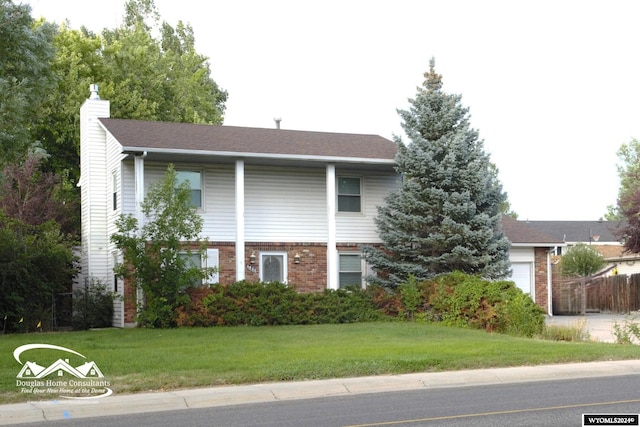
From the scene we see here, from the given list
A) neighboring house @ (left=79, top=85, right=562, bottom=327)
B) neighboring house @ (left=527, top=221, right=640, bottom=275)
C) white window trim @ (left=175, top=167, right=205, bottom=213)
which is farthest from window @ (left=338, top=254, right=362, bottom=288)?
neighboring house @ (left=527, top=221, right=640, bottom=275)

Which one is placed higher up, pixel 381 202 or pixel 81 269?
pixel 381 202

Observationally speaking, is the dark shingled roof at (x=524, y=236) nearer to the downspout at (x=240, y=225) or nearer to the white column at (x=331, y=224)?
the white column at (x=331, y=224)

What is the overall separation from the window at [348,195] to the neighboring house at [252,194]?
35 millimetres

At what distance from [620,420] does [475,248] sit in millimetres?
17057

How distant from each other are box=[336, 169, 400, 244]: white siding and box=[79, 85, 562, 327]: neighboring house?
0.04 metres

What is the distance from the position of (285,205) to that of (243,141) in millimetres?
2612

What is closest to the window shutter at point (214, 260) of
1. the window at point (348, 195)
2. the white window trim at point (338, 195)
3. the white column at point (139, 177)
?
the white column at point (139, 177)

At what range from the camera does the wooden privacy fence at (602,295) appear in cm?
3719

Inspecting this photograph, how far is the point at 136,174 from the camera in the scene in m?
25.8

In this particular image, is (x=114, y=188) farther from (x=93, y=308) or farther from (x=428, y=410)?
(x=428, y=410)

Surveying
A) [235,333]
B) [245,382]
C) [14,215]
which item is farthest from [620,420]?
[14,215]

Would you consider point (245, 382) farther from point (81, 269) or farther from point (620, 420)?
point (81, 269)

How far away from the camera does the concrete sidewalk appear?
1169 centimetres

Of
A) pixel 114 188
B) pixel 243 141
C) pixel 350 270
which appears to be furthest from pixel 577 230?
pixel 114 188
